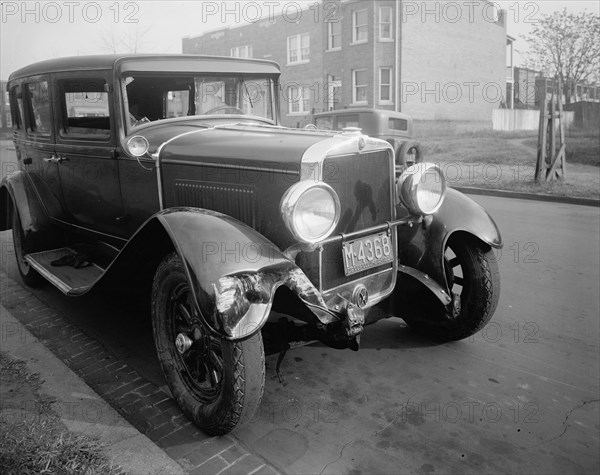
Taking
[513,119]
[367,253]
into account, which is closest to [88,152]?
[367,253]

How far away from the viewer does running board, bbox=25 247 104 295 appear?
3957 mm

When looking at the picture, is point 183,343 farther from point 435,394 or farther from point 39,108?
point 39,108

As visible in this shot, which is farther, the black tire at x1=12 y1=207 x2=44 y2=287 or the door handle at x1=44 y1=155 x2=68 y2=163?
the black tire at x1=12 y1=207 x2=44 y2=287

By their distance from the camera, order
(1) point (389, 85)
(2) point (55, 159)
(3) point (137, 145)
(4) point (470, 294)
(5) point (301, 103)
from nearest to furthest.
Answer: (3) point (137, 145) < (4) point (470, 294) < (2) point (55, 159) < (1) point (389, 85) < (5) point (301, 103)

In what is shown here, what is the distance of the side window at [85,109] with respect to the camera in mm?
4023

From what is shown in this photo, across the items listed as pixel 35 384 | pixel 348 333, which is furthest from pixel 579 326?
pixel 35 384

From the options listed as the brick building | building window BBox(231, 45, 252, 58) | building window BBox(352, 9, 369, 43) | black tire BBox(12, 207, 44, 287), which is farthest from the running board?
building window BBox(231, 45, 252, 58)

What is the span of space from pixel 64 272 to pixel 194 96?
171 centimetres

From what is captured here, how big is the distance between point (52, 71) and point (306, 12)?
26.6 meters

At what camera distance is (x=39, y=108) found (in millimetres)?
4777

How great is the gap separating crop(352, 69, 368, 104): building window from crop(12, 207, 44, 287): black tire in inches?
883

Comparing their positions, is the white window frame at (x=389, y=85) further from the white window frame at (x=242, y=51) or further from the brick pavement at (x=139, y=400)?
the brick pavement at (x=139, y=400)

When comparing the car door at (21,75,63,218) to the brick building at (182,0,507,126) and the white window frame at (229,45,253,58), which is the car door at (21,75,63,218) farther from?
the white window frame at (229,45,253,58)

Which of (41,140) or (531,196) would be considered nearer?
(41,140)
